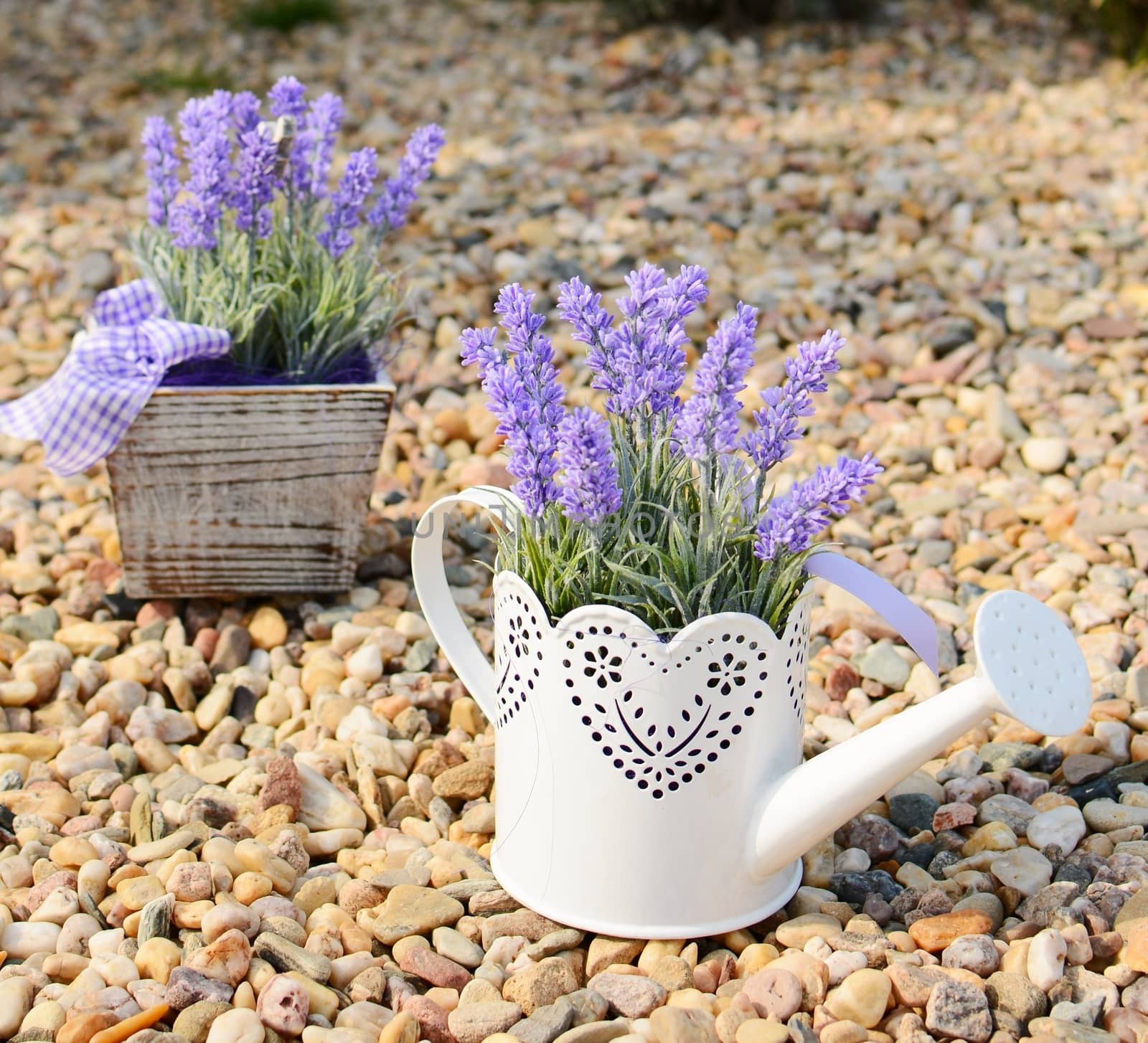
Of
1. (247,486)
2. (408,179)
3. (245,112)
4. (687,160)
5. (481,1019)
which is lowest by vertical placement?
(481,1019)

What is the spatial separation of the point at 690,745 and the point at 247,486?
1.07m

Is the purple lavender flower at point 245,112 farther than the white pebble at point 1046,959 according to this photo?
Yes

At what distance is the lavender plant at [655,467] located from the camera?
4.95ft

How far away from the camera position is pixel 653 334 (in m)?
1.58

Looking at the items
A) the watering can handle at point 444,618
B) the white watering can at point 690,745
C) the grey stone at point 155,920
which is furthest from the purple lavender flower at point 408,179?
the grey stone at point 155,920

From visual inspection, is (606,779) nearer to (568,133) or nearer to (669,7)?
(568,133)

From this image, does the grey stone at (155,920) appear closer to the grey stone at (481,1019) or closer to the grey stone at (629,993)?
the grey stone at (481,1019)

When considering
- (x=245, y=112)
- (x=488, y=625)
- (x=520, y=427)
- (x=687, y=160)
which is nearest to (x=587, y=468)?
(x=520, y=427)

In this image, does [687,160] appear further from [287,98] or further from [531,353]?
[531,353]

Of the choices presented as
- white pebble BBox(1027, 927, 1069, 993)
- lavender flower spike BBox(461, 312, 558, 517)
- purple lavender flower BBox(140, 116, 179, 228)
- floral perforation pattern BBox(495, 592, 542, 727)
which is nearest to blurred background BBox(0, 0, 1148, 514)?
purple lavender flower BBox(140, 116, 179, 228)

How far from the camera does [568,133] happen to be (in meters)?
4.38

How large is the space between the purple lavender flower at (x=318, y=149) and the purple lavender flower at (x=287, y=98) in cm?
4

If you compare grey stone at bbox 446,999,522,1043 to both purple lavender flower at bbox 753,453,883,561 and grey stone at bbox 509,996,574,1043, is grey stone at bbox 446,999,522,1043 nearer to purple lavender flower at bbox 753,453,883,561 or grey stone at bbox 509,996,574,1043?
grey stone at bbox 509,996,574,1043

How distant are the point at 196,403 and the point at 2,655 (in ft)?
1.71
